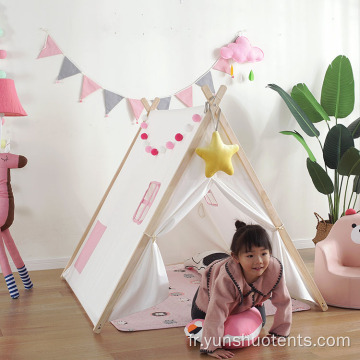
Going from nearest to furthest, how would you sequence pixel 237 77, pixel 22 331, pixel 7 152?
1. pixel 22 331
2. pixel 7 152
3. pixel 237 77

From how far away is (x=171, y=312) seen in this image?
2.84 metres

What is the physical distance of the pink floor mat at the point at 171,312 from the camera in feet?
8.64

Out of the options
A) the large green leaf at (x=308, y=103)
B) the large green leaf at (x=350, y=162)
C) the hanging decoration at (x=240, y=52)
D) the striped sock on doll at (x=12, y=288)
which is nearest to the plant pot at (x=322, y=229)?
the large green leaf at (x=350, y=162)

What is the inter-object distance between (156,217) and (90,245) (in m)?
0.82

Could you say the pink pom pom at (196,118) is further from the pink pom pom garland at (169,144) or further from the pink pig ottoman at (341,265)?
the pink pig ottoman at (341,265)

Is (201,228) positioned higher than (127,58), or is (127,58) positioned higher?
(127,58)

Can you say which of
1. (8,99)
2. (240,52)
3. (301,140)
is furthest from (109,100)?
(301,140)

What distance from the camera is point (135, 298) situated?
259cm

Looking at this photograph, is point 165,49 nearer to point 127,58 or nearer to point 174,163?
point 127,58

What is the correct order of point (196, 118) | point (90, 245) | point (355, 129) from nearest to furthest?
point (196, 118) < point (90, 245) < point (355, 129)

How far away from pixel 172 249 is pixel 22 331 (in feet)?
5.25

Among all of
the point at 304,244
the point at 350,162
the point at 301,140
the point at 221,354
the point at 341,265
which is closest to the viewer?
the point at 221,354

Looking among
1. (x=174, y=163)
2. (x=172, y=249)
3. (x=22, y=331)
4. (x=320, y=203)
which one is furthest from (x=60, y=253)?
(x=320, y=203)

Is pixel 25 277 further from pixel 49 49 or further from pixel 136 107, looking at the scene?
pixel 49 49
